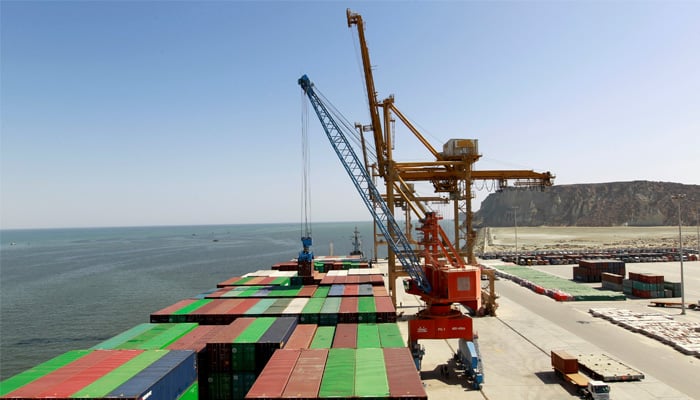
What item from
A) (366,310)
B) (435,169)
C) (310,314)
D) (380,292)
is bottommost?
(380,292)

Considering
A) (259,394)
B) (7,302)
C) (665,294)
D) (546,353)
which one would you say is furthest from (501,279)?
(7,302)

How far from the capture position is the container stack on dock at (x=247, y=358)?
48.8 feet

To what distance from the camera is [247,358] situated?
66.0ft

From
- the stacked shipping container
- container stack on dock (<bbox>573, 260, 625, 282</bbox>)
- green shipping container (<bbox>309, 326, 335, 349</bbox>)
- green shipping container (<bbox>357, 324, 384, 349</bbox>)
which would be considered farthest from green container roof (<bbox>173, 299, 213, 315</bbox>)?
container stack on dock (<bbox>573, 260, 625, 282</bbox>)

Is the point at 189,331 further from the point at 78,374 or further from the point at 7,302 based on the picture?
the point at 7,302

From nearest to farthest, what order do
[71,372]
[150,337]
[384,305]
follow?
[71,372] → [150,337] → [384,305]

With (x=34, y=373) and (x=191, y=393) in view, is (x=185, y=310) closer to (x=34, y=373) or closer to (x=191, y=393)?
(x=191, y=393)

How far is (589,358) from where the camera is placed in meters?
26.9

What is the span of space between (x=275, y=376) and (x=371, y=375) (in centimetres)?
371

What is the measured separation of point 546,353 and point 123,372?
89.3 feet

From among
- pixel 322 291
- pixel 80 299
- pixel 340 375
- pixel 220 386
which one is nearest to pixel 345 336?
pixel 340 375

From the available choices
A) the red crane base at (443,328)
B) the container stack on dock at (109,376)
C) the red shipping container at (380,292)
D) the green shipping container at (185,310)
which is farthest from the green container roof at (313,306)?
the container stack on dock at (109,376)

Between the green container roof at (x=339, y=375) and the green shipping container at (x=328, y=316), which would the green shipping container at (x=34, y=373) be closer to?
the green container roof at (x=339, y=375)

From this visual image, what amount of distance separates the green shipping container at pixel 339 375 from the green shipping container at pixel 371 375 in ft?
0.70
